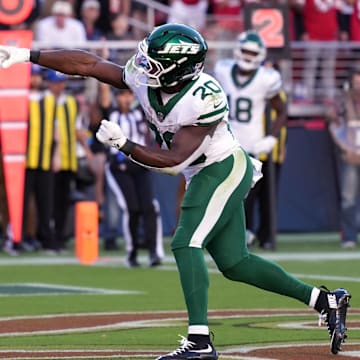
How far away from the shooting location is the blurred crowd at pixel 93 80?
14.4 m

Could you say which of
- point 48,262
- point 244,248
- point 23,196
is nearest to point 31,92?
point 23,196

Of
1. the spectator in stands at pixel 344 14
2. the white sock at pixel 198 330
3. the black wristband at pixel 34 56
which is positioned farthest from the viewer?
the spectator in stands at pixel 344 14

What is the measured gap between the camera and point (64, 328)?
305 inches

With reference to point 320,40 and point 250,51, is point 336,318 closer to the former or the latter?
point 250,51

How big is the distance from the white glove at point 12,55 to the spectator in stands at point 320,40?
10067 mm

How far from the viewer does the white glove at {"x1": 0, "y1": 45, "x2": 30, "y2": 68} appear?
7.00 m

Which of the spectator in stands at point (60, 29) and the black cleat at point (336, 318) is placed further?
the spectator in stands at point (60, 29)

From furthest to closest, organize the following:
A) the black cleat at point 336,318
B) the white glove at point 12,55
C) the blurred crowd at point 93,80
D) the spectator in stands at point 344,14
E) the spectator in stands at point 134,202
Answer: the spectator in stands at point 344,14, the blurred crowd at point 93,80, the spectator in stands at point 134,202, the white glove at point 12,55, the black cleat at point 336,318

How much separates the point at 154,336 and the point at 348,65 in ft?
33.8

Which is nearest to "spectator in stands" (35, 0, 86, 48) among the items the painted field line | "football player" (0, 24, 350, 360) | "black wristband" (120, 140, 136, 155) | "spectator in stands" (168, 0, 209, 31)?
"spectator in stands" (168, 0, 209, 31)

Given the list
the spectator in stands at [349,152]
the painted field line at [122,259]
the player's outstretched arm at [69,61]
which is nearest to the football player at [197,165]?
the player's outstretched arm at [69,61]

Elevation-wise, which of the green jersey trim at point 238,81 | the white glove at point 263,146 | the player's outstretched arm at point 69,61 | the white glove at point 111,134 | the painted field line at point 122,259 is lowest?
the painted field line at point 122,259

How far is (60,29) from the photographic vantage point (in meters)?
16.1

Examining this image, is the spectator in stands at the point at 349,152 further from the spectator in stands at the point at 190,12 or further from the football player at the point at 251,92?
the spectator in stands at the point at 190,12
